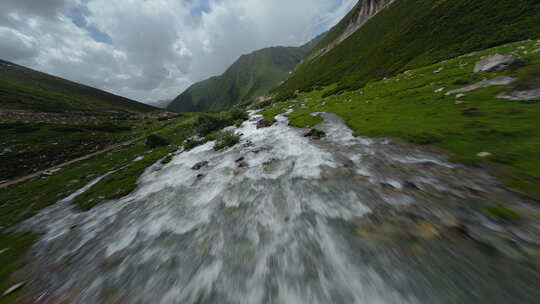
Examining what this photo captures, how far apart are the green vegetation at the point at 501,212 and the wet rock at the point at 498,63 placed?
16336 millimetres

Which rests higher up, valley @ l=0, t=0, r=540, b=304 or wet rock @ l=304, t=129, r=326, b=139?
valley @ l=0, t=0, r=540, b=304

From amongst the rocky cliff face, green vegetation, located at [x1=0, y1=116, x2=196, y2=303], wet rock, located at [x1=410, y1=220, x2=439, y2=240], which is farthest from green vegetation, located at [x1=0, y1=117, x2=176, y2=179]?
the rocky cliff face

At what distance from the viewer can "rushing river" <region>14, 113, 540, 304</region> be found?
11.1 ft

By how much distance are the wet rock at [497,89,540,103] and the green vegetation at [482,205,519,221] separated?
28.6 feet

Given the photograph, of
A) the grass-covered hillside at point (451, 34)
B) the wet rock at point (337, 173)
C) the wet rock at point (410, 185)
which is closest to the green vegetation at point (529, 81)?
the wet rock at point (410, 185)

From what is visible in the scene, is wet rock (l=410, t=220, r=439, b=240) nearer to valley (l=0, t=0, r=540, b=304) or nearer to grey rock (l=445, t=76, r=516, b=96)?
valley (l=0, t=0, r=540, b=304)

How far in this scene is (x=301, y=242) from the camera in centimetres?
481

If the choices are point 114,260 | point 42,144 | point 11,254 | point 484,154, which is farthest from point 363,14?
point 11,254

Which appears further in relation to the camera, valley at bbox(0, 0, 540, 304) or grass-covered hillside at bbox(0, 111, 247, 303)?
grass-covered hillside at bbox(0, 111, 247, 303)

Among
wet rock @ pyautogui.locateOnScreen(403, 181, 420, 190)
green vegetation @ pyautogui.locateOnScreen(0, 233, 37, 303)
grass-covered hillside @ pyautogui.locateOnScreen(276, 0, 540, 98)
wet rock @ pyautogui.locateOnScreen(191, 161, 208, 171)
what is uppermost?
grass-covered hillside @ pyautogui.locateOnScreen(276, 0, 540, 98)

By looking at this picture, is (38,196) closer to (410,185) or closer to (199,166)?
(199,166)

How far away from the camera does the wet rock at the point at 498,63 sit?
12.4 m

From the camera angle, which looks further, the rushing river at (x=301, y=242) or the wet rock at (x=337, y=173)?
the wet rock at (x=337, y=173)

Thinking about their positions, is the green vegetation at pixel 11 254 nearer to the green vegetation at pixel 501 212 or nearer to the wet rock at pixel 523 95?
the green vegetation at pixel 501 212
